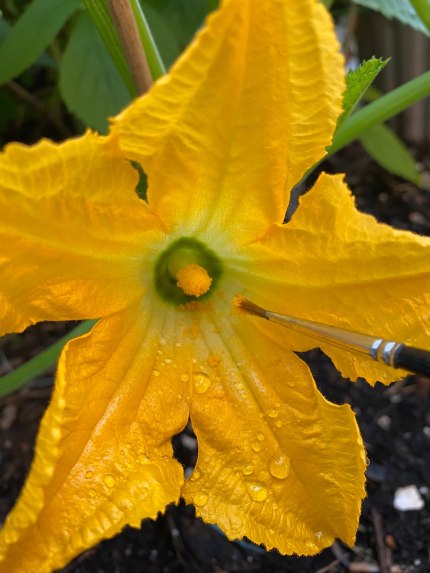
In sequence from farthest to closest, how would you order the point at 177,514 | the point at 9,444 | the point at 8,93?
the point at 8,93
the point at 9,444
the point at 177,514

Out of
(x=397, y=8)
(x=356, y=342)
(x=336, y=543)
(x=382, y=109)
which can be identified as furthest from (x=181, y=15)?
(x=336, y=543)

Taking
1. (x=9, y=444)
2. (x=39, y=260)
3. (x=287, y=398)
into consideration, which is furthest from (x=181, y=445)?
(x=39, y=260)

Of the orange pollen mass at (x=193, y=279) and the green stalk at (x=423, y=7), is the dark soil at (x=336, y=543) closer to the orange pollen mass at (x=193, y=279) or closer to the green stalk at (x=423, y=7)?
the orange pollen mass at (x=193, y=279)

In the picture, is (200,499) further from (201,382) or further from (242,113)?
(242,113)

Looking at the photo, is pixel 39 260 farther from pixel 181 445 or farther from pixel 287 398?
pixel 181 445

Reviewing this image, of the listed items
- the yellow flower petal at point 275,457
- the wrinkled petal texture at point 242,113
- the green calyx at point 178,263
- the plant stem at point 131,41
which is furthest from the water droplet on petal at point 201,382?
the plant stem at point 131,41

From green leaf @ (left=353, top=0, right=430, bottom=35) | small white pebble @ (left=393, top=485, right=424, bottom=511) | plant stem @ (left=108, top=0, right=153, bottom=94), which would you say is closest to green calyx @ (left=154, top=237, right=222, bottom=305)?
plant stem @ (left=108, top=0, right=153, bottom=94)
